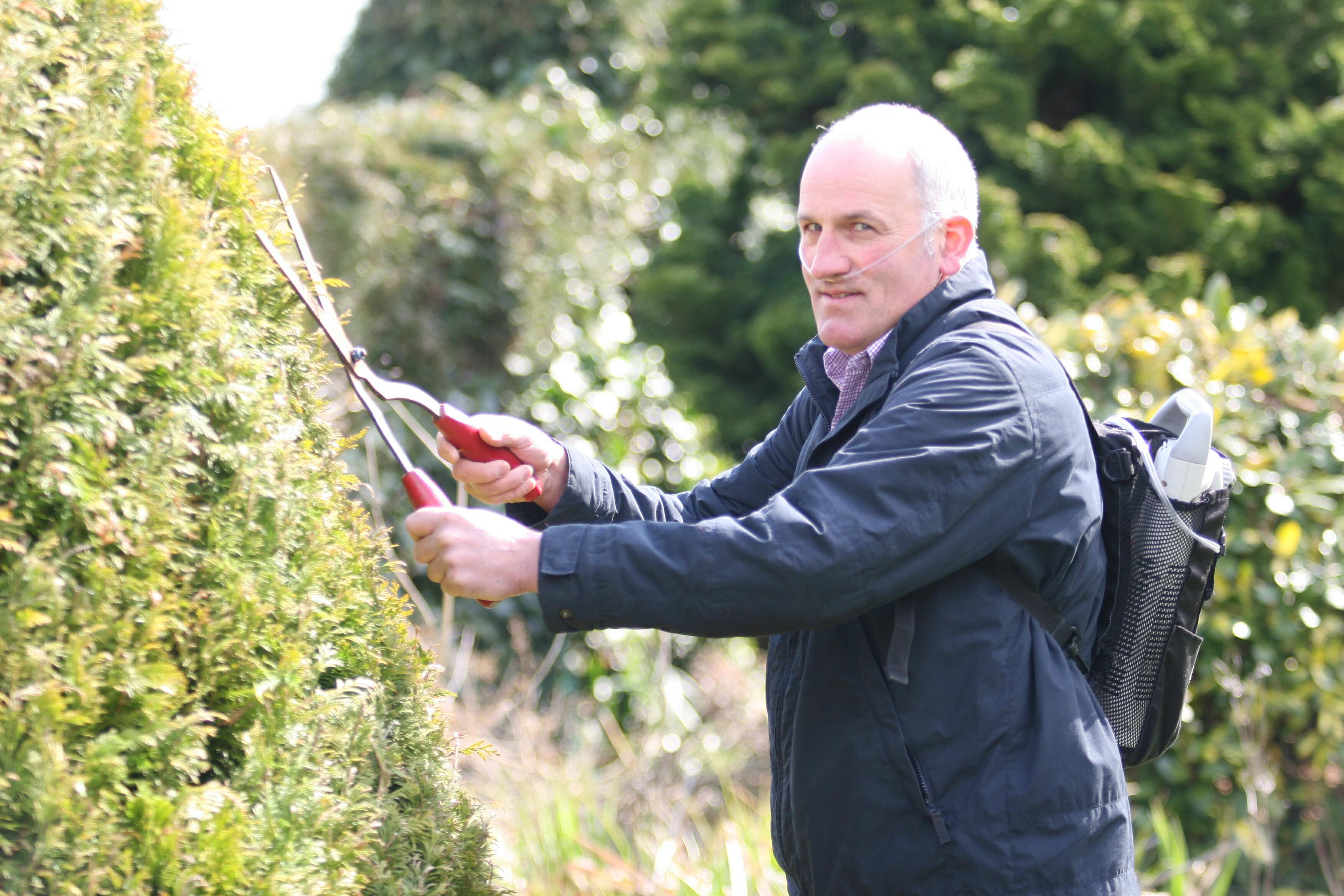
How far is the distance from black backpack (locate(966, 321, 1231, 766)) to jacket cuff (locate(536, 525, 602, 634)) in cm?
80

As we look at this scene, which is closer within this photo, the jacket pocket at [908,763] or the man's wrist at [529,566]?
the man's wrist at [529,566]

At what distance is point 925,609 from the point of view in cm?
178

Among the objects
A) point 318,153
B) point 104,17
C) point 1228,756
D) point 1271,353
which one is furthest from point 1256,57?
point 104,17

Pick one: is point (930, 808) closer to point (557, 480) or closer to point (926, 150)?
point (557, 480)

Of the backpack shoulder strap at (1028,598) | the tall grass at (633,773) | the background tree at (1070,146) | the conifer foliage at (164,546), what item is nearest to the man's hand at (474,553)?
the conifer foliage at (164,546)

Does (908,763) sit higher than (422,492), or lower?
lower

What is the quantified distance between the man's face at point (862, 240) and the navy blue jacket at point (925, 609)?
87 mm

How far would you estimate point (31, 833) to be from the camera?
1238 millimetres

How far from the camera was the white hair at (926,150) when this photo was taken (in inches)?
77.8

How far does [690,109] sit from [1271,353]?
3641 mm

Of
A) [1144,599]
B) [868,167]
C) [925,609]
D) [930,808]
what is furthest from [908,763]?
[868,167]

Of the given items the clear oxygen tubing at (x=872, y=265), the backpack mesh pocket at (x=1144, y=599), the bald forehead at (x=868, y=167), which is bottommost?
the backpack mesh pocket at (x=1144, y=599)

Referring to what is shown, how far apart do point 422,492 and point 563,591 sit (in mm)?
294

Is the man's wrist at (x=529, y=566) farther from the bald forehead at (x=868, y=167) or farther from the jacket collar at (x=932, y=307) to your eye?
the bald forehead at (x=868, y=167)
